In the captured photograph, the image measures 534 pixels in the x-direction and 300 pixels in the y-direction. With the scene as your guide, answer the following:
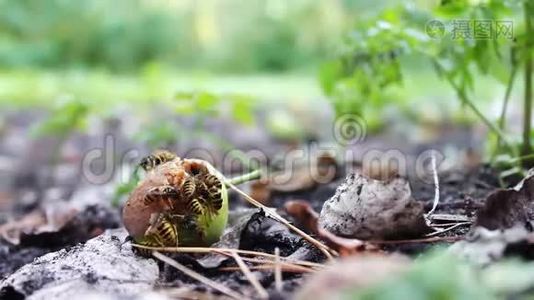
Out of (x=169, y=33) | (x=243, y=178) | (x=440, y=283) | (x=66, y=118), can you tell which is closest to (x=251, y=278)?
(x=440, y=283)

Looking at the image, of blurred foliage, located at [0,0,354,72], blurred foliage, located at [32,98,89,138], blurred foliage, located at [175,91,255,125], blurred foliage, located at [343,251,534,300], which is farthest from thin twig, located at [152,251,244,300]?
blurred foliage, located at [0,0,354,72]

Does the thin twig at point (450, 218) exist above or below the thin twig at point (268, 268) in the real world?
above

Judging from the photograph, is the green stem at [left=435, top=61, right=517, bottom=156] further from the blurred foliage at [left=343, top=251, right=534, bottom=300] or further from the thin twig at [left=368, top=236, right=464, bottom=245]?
the blurred foliage at [left=343, top=251, right=534, bottom=300]

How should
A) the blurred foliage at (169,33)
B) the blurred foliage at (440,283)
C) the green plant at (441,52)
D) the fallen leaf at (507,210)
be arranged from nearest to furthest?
the blurred foliage at (440,283) < the fallen leaf at (507,210) < the green plant at (441,52) < the blurred foliage at (169,33)

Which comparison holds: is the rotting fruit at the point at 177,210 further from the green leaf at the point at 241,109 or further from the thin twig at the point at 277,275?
the green leaf at the point at 241,109

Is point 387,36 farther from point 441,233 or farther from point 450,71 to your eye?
point 441,233

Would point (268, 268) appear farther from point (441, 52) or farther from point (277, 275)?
point (441, 52)

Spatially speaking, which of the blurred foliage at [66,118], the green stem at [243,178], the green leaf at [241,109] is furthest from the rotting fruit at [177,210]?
the blurred foliage at [66,118]

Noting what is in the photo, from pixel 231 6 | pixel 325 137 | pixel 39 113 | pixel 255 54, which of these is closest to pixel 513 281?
pixel 325 137
